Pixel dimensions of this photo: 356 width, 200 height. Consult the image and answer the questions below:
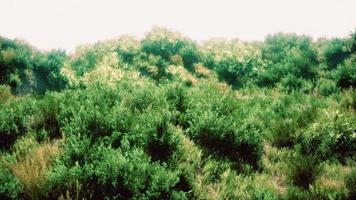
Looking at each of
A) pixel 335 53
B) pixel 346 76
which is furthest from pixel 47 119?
pixel 335 53

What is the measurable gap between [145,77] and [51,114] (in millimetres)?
7853

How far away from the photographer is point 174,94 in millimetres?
8688

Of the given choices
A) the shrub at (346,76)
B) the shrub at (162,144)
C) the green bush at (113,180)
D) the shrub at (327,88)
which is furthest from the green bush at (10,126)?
the shrub at (346,76)

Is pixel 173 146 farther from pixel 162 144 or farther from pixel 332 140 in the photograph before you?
pixel 332 140

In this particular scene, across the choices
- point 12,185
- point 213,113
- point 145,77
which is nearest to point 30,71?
point 145,77

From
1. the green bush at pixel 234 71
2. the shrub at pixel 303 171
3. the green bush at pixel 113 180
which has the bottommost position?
the green bush at pixel 234 71

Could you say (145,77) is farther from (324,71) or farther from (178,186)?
(178,186)

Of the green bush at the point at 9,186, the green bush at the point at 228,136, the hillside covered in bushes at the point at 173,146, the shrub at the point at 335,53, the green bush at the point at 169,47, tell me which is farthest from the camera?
the green bush at the point at 169,47

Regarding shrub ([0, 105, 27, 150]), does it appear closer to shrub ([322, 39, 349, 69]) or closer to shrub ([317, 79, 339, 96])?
shrub ([317, 79, 339, 96])

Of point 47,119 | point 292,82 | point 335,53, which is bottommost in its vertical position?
point 292,82

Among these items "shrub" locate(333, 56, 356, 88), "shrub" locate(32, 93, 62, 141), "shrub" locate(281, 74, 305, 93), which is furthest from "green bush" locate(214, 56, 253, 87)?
"shrub" locate(32, 93, 62, 141)

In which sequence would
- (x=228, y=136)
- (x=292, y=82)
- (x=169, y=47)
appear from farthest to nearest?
Result: 1. (x=169, y=47)
2. (x=292, y=82)
3. (x=228, y=136)

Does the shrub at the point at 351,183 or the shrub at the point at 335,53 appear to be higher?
the shrub at the point at 335,53

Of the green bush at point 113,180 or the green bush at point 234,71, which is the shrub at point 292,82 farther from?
the green bush at point 113,180
